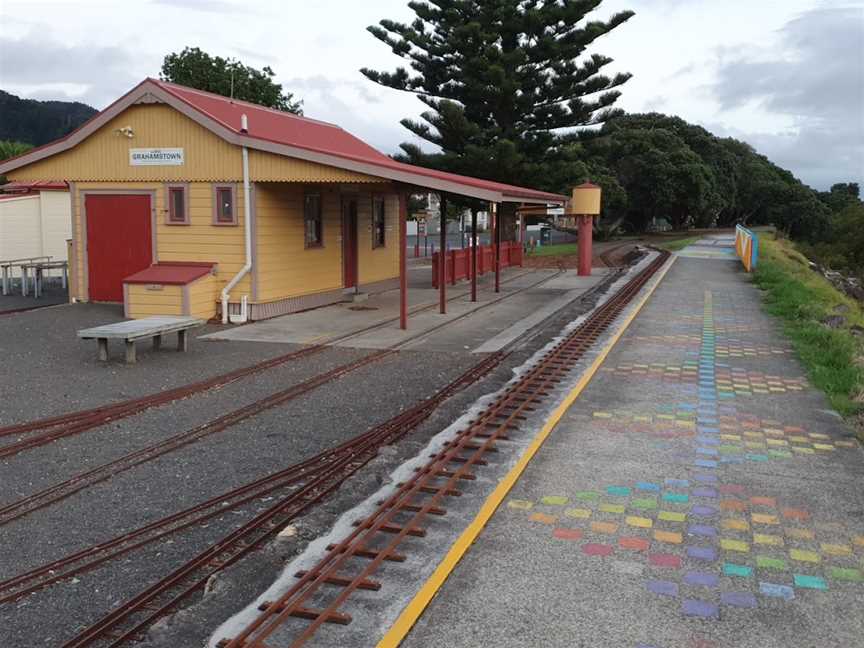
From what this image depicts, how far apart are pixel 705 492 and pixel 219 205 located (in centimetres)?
1130

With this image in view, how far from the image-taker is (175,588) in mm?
4379

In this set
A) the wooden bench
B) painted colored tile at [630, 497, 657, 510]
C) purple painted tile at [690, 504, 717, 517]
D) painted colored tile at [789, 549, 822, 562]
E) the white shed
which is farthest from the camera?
the white shed

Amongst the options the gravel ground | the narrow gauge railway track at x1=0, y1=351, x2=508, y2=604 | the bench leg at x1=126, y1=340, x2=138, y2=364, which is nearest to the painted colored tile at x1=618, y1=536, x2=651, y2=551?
the gravel ground

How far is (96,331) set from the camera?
34.2 ft

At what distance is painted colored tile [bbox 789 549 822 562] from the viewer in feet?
14.9

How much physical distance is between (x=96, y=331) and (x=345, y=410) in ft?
13.5

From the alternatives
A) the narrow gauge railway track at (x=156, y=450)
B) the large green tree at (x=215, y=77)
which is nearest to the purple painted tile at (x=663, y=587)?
A: the narrow gauge railway track at (x=156, y=450)

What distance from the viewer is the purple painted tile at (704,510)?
5.20 metres

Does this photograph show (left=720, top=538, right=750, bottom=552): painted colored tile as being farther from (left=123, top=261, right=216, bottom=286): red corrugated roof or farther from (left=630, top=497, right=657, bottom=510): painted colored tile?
(left=123, top=261, right=216, bottom=286): red corrugated roof

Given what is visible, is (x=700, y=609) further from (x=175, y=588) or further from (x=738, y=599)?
(x=175, y=588)

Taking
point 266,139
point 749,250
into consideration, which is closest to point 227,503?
point 266,139

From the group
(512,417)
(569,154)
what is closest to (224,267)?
(512,417)

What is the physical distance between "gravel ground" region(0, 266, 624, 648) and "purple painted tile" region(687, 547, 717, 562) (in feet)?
7.15

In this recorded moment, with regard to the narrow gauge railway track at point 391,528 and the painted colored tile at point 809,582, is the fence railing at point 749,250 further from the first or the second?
the painted colored tile at point 809,582
